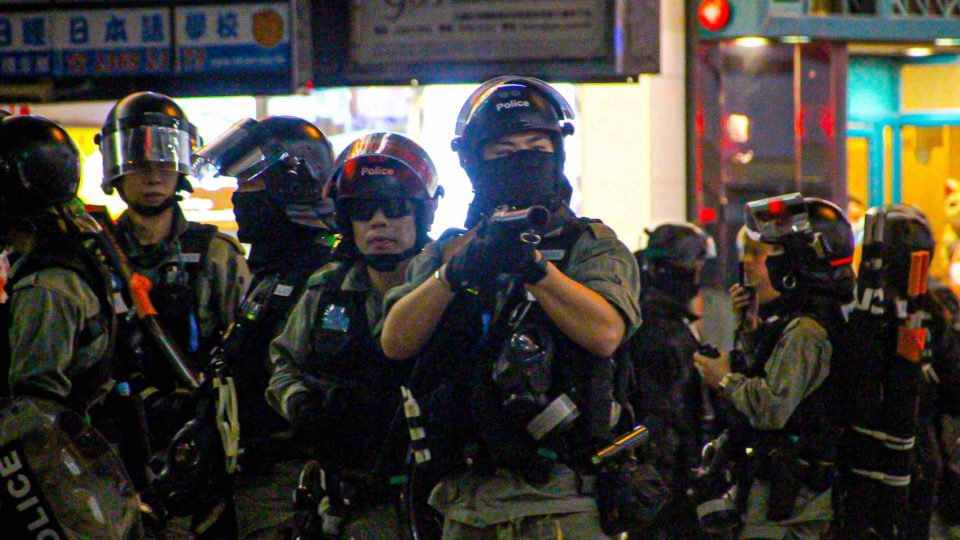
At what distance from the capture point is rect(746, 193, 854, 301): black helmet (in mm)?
4574

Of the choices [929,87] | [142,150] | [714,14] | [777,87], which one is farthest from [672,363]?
[929,87]

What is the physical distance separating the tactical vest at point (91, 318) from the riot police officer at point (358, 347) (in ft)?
1.79

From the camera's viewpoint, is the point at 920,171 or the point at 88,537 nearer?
the point at 88,537

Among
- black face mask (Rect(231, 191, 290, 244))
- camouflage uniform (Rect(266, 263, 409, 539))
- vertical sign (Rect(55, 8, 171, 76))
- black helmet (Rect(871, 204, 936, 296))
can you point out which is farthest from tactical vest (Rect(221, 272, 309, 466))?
vertical sign (Rect(55, 8, 171, 76))

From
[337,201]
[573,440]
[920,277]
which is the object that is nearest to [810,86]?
[920,277]

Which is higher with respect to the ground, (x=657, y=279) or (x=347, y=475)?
(x=657, y=279)

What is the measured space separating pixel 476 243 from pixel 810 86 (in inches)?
329

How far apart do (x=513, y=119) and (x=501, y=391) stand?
0.71 meters

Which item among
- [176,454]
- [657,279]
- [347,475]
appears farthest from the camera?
[657,279]

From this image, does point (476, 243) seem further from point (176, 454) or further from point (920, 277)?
→ point (920, 277)

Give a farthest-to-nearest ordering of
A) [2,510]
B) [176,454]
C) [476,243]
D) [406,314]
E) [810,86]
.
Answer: [810,86] → [176,454] → [2,510] → [406,314] → [476,243]

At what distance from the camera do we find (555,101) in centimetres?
329

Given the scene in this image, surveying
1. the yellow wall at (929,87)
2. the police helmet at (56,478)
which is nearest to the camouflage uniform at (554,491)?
the police helmet at (56,478)

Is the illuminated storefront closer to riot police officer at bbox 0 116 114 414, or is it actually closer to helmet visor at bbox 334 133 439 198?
helmet visor at bbox 334 133 439 198
